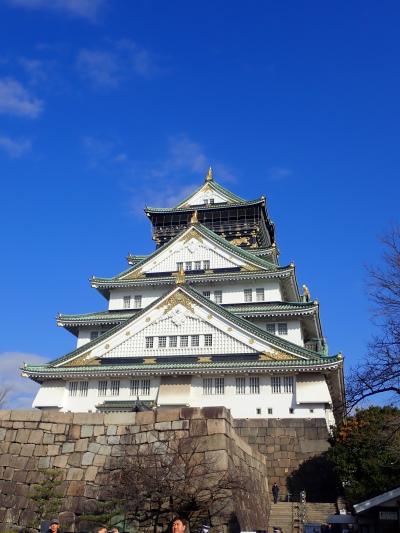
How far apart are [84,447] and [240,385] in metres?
12.5

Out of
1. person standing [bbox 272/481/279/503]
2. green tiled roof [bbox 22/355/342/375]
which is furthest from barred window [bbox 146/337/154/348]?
person standing [bbox 272/481/279/503]

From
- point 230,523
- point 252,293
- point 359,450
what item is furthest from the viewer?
point 252,293

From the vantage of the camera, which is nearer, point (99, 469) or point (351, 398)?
point (351, 398)

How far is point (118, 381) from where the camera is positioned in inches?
1145

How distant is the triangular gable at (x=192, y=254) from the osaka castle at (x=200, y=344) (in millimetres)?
67

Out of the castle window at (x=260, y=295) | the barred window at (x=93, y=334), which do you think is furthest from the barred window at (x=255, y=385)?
the barred window at (x=93, y=334)

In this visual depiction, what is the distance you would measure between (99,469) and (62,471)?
1.09m

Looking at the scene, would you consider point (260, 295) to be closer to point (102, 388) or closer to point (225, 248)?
point (225, 248)

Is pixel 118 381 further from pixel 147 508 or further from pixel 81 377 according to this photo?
pixel 147 508

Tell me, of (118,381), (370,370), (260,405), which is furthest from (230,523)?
(118,381)

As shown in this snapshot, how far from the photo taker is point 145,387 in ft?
94.0

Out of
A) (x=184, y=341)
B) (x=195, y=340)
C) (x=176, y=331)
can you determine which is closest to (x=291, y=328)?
(x=195, y=340)

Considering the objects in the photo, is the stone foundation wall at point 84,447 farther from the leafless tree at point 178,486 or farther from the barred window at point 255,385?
the barred window at point 255,385

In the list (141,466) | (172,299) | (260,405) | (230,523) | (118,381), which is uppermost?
(172,299)
